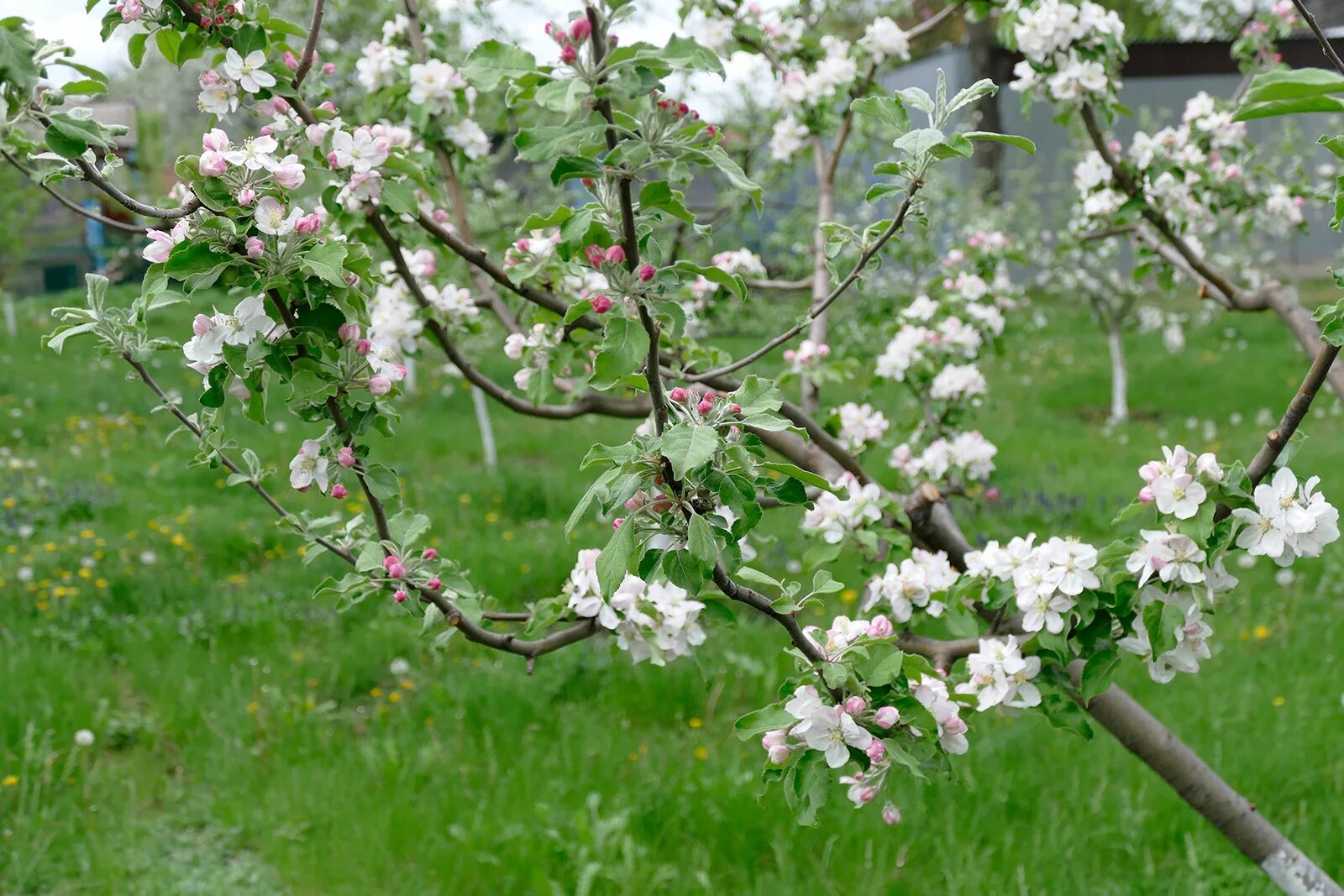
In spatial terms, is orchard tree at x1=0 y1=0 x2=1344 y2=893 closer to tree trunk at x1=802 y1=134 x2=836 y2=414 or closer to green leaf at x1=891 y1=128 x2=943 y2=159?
green leaf at x1=891 y1=128 x2=943 y2=159

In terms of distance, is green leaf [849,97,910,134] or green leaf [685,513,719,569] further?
green leaf [849,97,910,134]

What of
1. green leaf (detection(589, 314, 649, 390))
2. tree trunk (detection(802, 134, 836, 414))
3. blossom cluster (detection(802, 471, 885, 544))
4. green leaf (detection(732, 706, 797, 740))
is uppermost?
tree trunk (detection(802, 134, 836, 414))

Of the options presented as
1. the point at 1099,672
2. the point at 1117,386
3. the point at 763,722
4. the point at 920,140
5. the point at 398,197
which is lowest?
the point at 763,722

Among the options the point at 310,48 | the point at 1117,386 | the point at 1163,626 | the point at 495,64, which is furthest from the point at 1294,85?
the point at 1117,386

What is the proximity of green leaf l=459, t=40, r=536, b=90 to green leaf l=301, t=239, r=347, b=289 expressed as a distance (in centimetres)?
25

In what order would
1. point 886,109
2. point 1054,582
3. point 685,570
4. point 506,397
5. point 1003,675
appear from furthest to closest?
point 506,397 < point 1003,675 < point 1054,582 < point 886,109 < point 685,570

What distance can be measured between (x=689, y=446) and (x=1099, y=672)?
2.70ft

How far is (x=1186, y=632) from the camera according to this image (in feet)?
4.83

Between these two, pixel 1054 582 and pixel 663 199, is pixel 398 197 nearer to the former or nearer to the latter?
pixel 663 199

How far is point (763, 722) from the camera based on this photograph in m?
1.35

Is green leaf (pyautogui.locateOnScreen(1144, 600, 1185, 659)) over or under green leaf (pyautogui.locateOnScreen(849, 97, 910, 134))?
under

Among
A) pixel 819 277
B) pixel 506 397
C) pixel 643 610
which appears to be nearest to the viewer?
pixel 643 610

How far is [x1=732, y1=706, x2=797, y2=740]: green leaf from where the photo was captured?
134 cm

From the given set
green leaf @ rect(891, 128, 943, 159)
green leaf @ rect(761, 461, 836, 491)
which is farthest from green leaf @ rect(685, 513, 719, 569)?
green leaf @ rect(891, 128, 943, 159)
